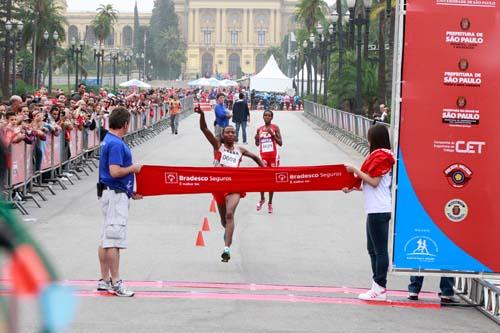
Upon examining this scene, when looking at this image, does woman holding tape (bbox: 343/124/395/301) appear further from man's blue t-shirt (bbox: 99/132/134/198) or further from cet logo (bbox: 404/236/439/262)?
man's blue t-shirt (bbox: 99/132/134/198)

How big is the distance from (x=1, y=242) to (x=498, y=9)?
807 cm

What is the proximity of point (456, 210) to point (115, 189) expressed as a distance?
9.71ft

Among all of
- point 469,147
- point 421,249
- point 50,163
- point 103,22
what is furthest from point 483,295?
point 103,22

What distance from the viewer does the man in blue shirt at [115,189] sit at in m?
9.73

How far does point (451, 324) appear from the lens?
9.13 metres

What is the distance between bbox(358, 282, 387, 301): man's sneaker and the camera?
33.1 ft

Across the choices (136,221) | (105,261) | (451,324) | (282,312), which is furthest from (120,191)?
(136,221)

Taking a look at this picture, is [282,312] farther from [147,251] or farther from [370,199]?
[147,251]

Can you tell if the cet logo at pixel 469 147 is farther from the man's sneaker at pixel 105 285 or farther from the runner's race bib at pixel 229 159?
the runner's race bib at pixel 229 159

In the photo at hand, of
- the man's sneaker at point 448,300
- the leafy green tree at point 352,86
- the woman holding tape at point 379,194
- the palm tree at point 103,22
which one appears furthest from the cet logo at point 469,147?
the palm tree at point 103,22

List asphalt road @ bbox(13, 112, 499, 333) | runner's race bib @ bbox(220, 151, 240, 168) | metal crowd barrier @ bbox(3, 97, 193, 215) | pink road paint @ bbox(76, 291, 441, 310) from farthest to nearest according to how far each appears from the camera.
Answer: metal crowd barrier @ bbox(3, 97, 193, 215) < runner's race bib @ bbox(220, 151, 240, 168) < pink road paint @ bbox(76, 291, 441, 310) < asphalt road @ bbox(13, 112, 499, 333)

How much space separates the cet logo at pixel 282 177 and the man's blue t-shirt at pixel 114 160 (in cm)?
162

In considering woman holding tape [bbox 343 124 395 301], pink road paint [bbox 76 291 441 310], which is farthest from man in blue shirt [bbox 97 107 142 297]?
woman holding tape [bbox 343 124 395 301]

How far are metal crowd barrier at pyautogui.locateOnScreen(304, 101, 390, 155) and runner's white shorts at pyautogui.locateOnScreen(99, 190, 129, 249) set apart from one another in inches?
689
